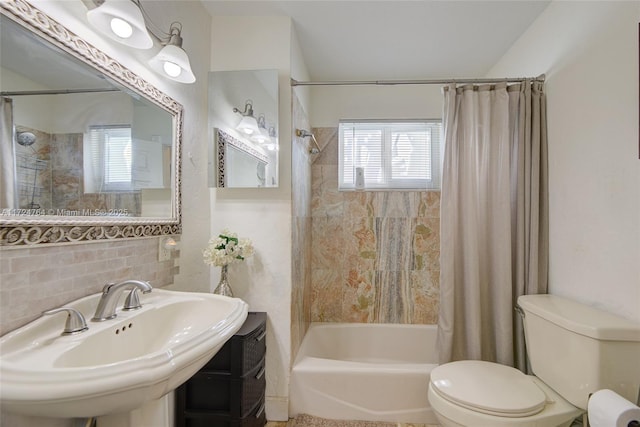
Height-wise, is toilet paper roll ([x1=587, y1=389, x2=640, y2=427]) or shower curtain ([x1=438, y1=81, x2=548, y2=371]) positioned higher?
shower curtain ([x1=438, y1=81, x2=548, y2=371])

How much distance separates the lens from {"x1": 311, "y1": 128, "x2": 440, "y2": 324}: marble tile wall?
2.52 meters

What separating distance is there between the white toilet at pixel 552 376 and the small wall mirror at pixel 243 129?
54.7 inches

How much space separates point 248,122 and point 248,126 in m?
0.02

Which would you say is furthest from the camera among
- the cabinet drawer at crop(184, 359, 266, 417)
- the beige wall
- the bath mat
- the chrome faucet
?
the bath mat

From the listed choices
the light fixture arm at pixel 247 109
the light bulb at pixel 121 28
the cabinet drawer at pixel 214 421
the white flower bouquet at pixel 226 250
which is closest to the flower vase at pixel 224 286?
the white flower bouquet at pixel 226 250

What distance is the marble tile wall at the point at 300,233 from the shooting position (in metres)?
1.83

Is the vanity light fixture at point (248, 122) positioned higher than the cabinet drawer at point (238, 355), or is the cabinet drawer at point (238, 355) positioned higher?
the vanity light fixture at point (248, 122)

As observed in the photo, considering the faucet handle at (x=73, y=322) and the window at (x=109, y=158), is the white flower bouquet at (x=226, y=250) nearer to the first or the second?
the window at (x=109, y=158)

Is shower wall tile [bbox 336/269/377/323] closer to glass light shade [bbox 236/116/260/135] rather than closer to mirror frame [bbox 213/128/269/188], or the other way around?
mirror frame [bbox 213/128/269/188]

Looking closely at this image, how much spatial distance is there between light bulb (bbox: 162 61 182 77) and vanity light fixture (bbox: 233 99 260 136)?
44 cm

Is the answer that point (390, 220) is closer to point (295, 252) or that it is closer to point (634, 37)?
point (295, 252)

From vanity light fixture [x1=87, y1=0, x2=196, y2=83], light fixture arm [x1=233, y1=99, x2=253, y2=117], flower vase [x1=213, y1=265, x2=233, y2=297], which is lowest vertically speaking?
flower vase [x1=213, y1=265, x2=233, y2=297]

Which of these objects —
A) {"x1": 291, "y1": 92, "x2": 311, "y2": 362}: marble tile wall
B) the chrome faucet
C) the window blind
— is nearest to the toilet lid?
{"x1": 291, "y1": 92, "x2": 311, "y2": 362}: marble tile wall

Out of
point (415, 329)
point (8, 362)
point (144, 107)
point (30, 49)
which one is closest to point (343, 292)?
point (415, 329)
